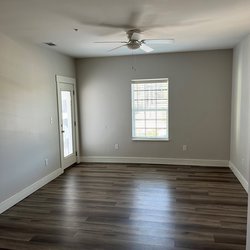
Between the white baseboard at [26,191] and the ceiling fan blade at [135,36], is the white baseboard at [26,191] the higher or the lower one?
the lower one

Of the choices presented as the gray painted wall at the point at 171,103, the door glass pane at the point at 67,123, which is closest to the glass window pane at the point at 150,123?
the gray painted wall at the point at 171,103

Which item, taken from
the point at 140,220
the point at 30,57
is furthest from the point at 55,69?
the point at 140,220

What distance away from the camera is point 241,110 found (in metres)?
4.50

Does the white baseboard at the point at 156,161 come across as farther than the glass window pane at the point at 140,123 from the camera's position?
No

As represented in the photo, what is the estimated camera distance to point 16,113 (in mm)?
3924

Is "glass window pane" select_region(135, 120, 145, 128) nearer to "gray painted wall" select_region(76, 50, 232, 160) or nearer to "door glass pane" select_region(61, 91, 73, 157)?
"gray painted wall" select_region(76, 50, 232, 160)

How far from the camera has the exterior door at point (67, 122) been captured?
5.39 m

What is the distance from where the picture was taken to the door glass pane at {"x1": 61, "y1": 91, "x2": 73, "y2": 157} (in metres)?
5.60

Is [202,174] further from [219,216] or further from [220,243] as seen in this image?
[220,243]

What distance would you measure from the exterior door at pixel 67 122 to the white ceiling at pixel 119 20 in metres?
1.32

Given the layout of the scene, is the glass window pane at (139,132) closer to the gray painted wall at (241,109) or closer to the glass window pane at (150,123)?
the glass window pane at (150,123)

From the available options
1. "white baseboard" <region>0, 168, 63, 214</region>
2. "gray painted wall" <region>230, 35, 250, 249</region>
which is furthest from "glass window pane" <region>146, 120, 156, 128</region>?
"white baseboard" <region>0, 168, 63, 214</region>

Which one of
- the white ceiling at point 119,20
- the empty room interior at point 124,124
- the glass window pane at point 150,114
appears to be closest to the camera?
the white ceiling at point 119,20

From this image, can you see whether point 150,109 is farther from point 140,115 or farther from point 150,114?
point 140,115
